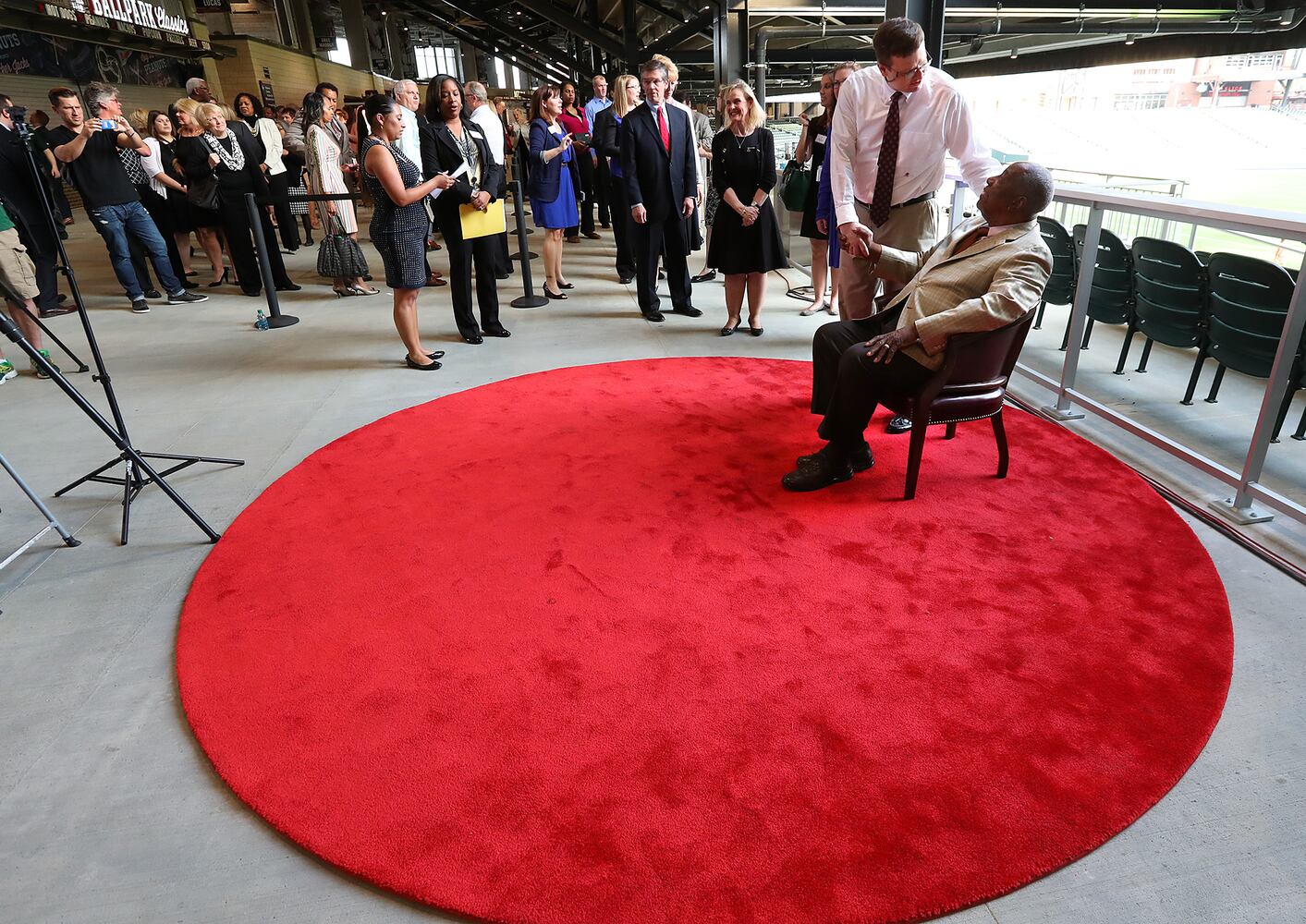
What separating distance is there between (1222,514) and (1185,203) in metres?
1.15

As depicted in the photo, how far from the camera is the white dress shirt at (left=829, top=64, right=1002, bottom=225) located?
10.5ft

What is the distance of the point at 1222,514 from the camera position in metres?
2.70

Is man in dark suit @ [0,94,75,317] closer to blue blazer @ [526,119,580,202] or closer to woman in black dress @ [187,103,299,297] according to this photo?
woman in black dress @ [187,103,299,297]

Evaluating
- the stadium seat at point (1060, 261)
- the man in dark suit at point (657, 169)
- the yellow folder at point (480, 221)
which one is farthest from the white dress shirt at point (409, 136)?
the stadium seat at point (1060, 261)

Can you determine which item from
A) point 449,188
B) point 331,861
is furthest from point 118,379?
point 331,861

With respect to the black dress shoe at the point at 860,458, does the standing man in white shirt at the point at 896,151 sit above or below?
above

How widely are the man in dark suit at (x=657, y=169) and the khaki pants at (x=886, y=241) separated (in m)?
1.75

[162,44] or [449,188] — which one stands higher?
[162,44]

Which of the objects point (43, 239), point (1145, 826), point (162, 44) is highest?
point (162, 44)

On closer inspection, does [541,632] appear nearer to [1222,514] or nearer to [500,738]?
[500,738]

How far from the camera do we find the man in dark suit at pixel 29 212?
511 centimetres

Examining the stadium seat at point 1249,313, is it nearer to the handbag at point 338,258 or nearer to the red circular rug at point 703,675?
the red circular rug at point 703,675

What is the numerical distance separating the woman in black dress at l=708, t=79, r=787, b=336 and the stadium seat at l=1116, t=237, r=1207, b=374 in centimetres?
196

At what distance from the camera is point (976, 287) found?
8.54 ft
